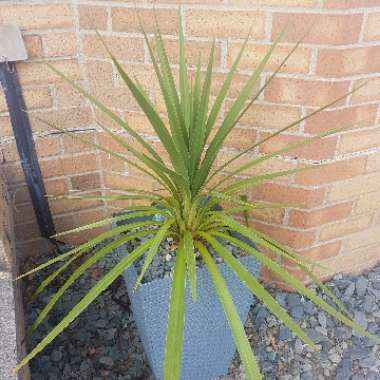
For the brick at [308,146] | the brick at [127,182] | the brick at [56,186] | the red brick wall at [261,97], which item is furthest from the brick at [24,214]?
the brick at [308,146]

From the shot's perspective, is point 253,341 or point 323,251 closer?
point 253,341

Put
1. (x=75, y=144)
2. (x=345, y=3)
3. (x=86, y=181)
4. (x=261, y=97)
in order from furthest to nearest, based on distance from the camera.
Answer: (x=86, y=181) → (x=75, y=144) → (x=261, y=97) → (x=345, y=3)

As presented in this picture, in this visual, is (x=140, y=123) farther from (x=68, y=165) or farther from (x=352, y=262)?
(x=352, y=262)

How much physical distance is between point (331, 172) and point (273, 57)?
0.51 m

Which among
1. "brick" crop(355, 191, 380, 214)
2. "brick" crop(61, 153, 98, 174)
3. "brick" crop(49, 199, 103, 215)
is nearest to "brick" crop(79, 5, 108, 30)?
"brick" crop(61, 153, 98, 174)

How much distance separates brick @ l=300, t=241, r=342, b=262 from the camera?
192 centimetres

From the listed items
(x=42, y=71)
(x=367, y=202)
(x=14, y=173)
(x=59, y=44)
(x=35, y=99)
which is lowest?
(x=367, y=202)

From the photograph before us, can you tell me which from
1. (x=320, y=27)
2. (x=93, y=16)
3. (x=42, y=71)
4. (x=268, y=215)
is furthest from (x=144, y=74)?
(x=268, y=215)

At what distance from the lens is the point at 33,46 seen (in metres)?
1.69

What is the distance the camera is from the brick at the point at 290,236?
186 cm

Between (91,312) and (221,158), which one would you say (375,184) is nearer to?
(221,158)

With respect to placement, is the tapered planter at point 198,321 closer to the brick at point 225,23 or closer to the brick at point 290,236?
the brick at point 290,236

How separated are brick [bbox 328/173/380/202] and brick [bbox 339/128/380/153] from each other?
142 millimetres

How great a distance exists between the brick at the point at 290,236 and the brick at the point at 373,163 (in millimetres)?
353
